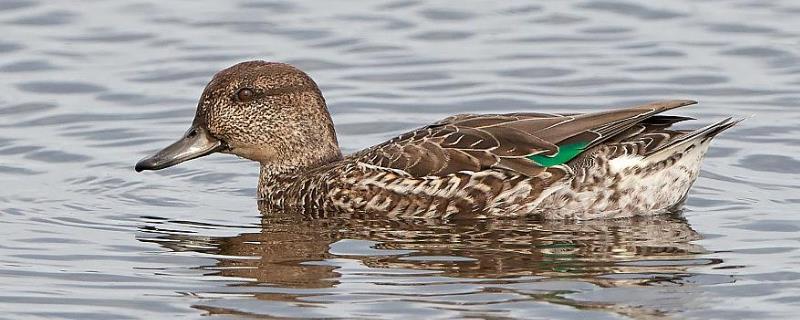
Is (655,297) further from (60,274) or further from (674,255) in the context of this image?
(60,274)

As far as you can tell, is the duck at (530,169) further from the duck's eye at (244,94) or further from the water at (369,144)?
the duck's eye at (244,94)

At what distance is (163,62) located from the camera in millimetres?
16375

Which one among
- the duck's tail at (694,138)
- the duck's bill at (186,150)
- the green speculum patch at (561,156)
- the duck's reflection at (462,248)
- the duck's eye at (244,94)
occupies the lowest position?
the duck's reflection at (462,248)

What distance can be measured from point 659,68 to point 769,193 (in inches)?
138

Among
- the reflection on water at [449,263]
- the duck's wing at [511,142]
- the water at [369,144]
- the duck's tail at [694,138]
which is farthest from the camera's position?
the duck's wing at [511,142]

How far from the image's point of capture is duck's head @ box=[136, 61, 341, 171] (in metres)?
12.8

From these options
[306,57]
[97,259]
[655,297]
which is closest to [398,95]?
[306,57]

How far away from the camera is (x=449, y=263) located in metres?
10.8

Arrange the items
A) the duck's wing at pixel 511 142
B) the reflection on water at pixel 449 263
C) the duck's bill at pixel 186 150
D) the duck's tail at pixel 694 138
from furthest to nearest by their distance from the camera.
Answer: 1. the duck's bill at pixel 186 150
2. the duck's wing at pixel 511 142
3. the duck's tail at pixel 694 138
4. the reflection on water at pixel 449 263

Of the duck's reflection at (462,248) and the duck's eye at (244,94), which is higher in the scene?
the duck's eye at (244,94)

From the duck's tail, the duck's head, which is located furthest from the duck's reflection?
the duck's head

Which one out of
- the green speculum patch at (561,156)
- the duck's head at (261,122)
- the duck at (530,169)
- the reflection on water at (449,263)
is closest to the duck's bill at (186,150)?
the duck's head at (261,122)

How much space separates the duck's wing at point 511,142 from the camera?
1192cm

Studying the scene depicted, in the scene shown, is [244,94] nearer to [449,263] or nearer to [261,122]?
[261,122]
